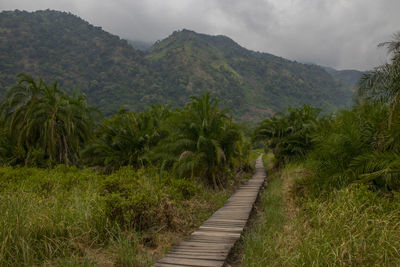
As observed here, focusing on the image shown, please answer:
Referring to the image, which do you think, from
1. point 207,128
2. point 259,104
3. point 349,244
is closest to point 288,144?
point 207,128

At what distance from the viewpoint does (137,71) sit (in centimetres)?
8369

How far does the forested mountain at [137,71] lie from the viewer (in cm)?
6625

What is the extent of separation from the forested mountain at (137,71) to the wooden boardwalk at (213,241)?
48286 millimetres

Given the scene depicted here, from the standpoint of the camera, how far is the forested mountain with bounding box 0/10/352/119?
6625 centimetres

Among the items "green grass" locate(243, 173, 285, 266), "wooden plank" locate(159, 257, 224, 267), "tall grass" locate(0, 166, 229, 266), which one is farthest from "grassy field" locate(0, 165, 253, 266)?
"green grass" locate(243, 173, 285, 266)

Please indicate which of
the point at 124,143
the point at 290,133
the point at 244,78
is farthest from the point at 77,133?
the point at 244,78

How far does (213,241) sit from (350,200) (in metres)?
2.26

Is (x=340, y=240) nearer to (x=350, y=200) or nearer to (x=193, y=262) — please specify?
(x=350, y=200)

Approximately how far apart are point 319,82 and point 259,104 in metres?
43.5

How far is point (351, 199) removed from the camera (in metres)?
4.59

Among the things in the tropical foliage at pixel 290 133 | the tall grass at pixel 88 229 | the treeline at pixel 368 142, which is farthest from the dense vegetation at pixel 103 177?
the treeline at pixel 368 142

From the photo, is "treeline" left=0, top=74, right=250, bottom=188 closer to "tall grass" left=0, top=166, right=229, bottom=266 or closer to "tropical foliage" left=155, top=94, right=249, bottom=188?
"tropical foliage" left=155, top=94, right=249, bottom=188

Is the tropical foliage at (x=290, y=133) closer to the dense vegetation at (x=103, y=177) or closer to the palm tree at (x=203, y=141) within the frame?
the dense vegetation at (x=103, y=177)

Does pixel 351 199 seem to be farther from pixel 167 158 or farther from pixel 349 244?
pixel 167 158
